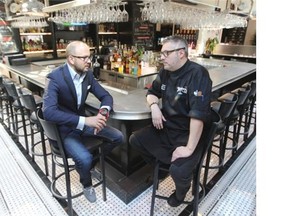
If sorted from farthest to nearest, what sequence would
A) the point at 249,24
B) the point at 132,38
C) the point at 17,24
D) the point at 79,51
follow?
the point at 249,24 → the point at 132,38 → the point at 17,24 → the point at 79,51

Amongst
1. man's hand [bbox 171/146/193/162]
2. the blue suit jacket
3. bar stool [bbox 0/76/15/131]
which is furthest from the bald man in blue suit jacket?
bar stool [bbox 0/76/15/131]

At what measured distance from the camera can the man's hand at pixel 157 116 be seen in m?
1.75

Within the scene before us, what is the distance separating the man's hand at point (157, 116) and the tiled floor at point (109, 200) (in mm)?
849

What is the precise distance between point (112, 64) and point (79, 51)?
1.55 meters

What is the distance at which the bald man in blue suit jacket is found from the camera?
5.37ft

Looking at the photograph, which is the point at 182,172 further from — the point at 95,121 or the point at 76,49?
the point at 76,49

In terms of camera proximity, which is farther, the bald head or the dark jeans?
the bald head

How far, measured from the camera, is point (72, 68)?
1801 millimetres

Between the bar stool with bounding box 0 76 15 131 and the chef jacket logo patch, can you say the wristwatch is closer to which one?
the chef jacket logo patch

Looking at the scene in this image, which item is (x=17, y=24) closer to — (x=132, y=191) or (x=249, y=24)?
(x=132, y=191)

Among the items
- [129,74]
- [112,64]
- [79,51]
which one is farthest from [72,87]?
[112,64]

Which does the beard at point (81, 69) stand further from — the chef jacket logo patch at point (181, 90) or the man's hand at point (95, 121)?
the chef jacket logo patch at point (181, 90)

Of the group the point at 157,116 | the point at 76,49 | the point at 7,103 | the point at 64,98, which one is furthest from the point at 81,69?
the point at 7,103

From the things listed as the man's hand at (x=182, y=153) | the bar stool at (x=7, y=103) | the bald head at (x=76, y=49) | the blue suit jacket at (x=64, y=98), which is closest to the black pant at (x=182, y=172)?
the man's hand at (x=182, y=153)
